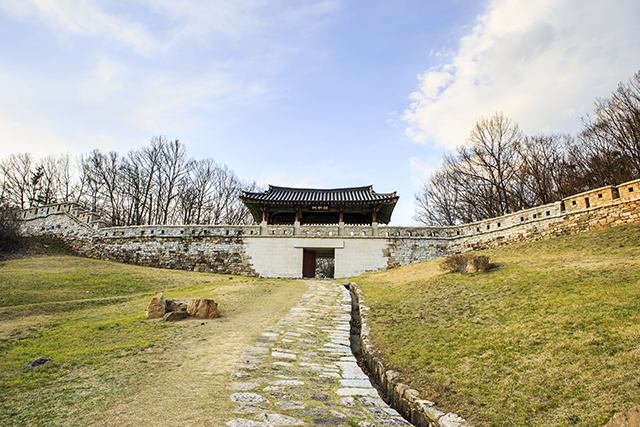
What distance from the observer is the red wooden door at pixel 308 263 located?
1912cm

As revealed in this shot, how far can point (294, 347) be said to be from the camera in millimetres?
5555

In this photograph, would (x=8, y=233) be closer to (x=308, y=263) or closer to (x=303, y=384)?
(x=308, y=263)

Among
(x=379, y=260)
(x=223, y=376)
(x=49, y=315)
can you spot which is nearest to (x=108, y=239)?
(x=49, y=315)

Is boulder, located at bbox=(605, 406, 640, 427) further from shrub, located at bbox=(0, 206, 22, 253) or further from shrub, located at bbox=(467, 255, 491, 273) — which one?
shrub, located at bbox=(0, 206, 22, 253)

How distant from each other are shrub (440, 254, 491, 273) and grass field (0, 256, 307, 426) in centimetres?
520

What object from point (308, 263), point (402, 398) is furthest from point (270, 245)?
point (402, 398)

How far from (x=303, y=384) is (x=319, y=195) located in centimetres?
1902

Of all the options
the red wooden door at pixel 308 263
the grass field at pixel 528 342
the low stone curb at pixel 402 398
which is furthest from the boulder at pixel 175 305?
the red wooden door at pixel 308 263

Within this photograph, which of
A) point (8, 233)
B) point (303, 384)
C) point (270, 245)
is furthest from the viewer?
point (270, 245)

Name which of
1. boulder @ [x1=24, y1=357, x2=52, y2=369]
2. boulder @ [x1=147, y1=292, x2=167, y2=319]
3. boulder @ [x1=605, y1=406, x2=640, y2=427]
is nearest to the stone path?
boulder @ [x1=605, y1=406, x2=640, y2=427]

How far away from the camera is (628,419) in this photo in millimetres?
2197

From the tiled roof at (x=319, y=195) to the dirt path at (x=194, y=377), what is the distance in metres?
13.0

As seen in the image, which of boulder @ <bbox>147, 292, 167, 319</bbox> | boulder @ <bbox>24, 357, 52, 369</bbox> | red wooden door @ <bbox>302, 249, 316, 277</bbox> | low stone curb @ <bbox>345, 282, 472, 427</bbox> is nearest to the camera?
low stone curb @ <bbox>345, 282, 472, 427</bbox>

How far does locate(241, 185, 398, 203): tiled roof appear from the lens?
806 inches
